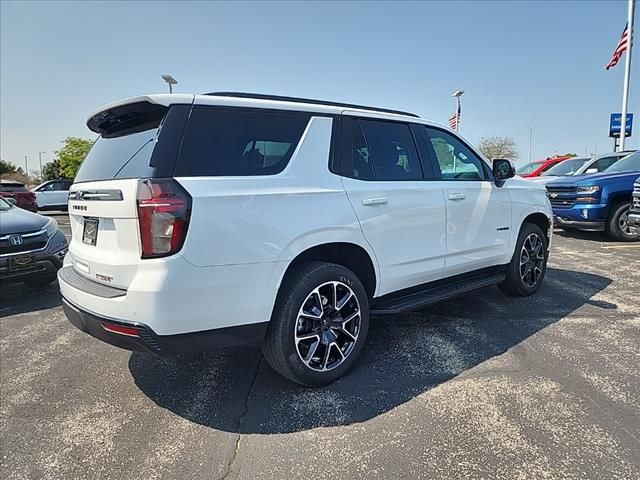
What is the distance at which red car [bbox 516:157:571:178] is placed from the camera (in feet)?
43.7

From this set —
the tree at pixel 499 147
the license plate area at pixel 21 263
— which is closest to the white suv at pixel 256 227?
the license plate area at pixel 21 263

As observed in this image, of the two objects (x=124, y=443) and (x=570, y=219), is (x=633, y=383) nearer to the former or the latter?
(x=124, y=443)

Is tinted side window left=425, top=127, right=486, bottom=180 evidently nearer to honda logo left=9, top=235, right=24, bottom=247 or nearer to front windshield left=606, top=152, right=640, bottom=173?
honda logo left=9, top=235, right=24, bottom=247

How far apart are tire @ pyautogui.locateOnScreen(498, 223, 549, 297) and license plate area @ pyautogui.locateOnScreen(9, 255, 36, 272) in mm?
5389

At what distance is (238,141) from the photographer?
8.27 feet

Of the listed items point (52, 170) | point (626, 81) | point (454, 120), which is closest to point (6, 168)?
point (52, 170)

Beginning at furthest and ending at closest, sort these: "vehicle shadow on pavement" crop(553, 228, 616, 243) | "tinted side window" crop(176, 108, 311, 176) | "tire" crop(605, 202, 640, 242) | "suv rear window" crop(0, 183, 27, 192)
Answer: "suv rear window" crop(0, 183, 27, 192)
"vehicle shadow on pavement" crop(553, 228, 616, 243)
"tire" crop(605, 202, 640, 242)
"tinted side window" crop(176, 108, 311, 176)

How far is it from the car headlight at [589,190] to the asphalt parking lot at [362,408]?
493cm

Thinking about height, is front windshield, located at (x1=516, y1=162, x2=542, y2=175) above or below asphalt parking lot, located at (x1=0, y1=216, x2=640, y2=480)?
above

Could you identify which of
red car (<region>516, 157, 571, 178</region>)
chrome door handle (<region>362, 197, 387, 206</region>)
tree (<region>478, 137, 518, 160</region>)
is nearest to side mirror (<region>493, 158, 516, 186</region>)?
chrome door handle (<region>362, 197, 387, 206</region>)

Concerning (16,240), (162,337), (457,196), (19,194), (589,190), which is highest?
(19,194)

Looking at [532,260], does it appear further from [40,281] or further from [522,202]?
[40,281]

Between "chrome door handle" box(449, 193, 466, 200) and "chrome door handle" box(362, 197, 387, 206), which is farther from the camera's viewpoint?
"chrome door handle" box(449, 193, 466, 200)

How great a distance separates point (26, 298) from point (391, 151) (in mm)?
4898
